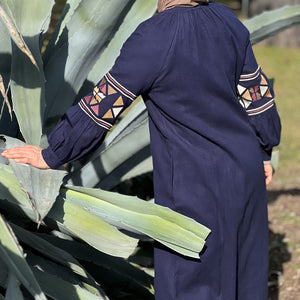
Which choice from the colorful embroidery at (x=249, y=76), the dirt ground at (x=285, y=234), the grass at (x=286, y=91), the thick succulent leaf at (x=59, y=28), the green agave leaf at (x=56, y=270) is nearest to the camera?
the colorful embroidery at (x=249, y=76)

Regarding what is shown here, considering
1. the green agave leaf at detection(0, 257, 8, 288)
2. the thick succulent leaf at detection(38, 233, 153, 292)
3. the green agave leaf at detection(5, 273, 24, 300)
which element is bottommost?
the thick succulent leaf at detection(38, 233, 153, 292)

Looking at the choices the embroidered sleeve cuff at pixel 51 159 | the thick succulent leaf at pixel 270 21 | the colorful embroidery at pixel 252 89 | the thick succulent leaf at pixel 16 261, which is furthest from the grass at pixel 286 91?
the thick succulent leaf at pixel 16 261

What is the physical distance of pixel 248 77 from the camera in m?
2.52

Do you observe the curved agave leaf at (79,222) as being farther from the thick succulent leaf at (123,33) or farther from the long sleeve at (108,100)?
the thick succulent leaf at (123,33)

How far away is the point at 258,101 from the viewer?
2.59 meters

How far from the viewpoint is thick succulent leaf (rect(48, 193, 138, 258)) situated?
245 centimetres

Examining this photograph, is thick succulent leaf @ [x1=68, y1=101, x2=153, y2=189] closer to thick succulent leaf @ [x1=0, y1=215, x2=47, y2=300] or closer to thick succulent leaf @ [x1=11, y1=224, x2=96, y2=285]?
thick succulent leaf @ [x1=11, y1=224, x2=96, y2=285]

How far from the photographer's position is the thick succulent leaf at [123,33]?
3.01 metres

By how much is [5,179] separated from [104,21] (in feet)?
2.65

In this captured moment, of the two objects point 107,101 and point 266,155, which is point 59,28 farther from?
point 266,155

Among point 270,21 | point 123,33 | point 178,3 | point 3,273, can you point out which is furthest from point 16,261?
point 270,21

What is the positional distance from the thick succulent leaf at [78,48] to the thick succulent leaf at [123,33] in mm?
45

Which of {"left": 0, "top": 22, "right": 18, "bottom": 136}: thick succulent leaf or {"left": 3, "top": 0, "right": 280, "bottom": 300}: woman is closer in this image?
{"left": 3, "top": 0, "right": 280, "bottom": 300}: woman

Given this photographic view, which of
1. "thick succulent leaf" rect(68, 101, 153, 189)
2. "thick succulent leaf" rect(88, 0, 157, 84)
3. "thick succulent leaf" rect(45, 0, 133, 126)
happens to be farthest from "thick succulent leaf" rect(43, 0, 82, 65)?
"thick succulent leaf" rect(68, 101, 153, 189)
